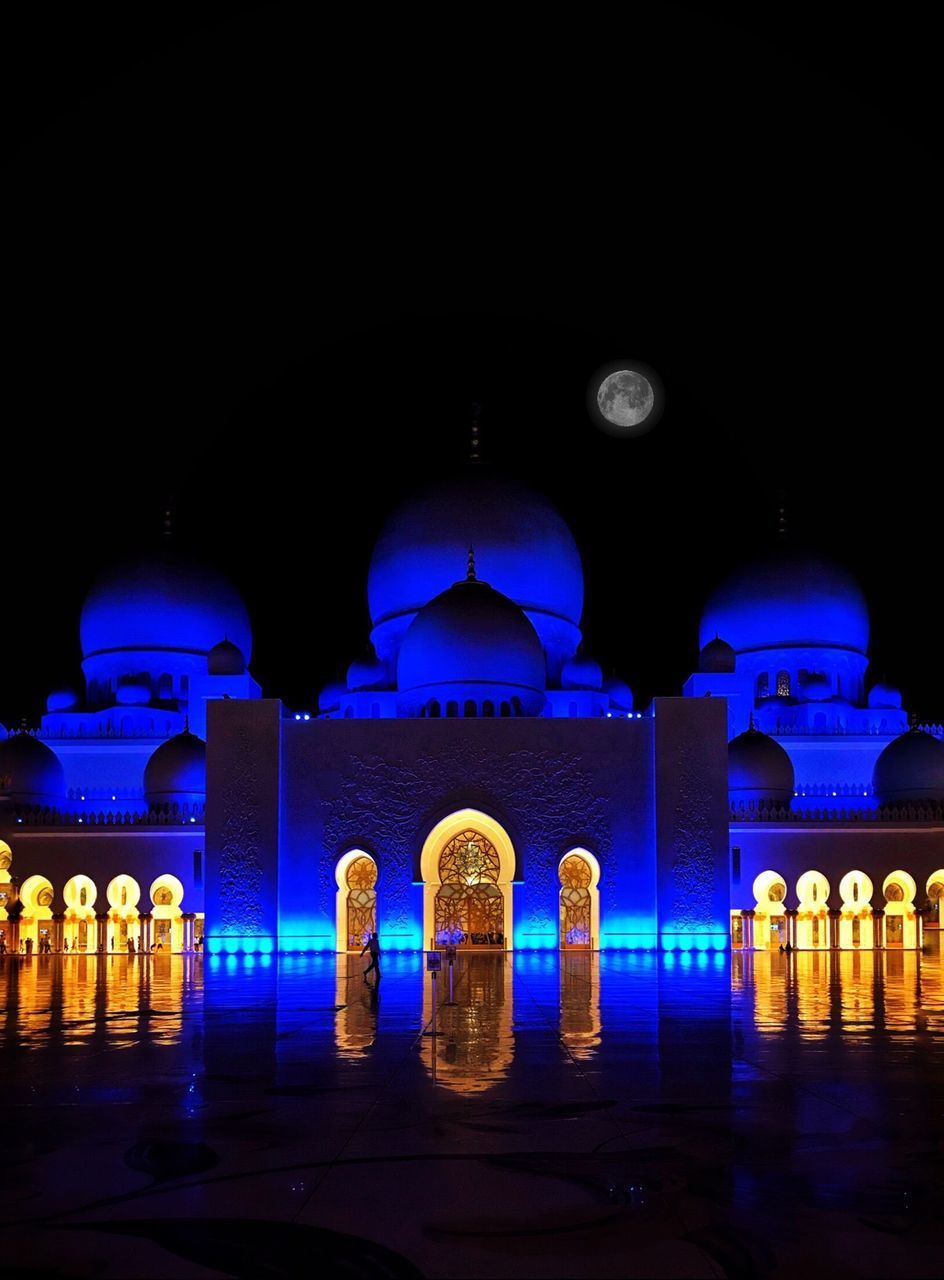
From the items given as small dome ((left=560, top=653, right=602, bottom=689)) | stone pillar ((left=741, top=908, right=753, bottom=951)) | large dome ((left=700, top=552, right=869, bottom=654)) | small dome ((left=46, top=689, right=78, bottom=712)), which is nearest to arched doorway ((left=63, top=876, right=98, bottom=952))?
small dome ((left=46, top=689, right=78, bottom=712))

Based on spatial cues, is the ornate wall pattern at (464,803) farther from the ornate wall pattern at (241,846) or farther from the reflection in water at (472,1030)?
the reflection in water at (472,1030)

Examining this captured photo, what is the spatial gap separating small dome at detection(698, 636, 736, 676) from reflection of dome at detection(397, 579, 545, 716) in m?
5.73

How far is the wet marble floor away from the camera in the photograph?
3.24 metres

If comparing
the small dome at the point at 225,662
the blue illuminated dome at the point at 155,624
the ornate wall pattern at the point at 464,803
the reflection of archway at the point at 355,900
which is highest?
the blue illuminated dome at the point at 155,624

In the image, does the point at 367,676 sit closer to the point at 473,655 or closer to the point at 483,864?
the point at 473,655

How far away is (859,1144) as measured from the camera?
14.9ft

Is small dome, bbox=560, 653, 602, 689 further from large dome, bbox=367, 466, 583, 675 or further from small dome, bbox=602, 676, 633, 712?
small dome, bbox=602, 676, 633, 712

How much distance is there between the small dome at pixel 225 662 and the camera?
30281mm

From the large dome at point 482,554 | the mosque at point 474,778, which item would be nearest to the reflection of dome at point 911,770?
the mosque at point 474,778

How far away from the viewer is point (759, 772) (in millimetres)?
27188

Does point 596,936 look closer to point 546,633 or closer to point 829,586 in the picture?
point 546,633

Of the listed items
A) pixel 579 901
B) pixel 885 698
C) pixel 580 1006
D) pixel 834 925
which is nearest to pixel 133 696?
pixel 579 901

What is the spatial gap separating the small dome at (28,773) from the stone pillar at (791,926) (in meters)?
14.3

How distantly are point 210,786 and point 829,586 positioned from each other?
1470 centimetres
